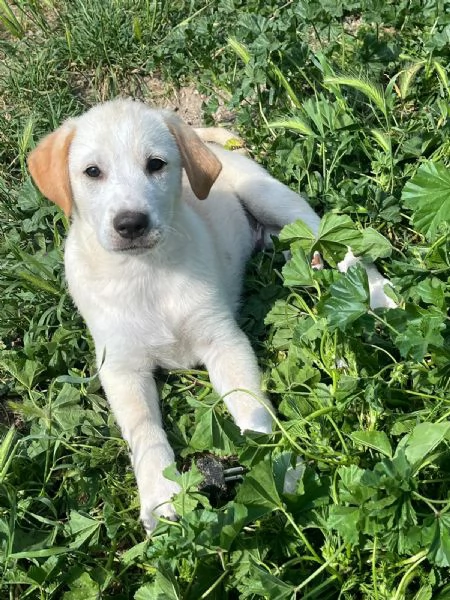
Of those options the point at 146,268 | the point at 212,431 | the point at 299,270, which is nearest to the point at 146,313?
the point at 146,268

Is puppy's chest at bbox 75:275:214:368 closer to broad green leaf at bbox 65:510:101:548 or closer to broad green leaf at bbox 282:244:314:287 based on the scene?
broad green leaf at bbox 282:244:314:287

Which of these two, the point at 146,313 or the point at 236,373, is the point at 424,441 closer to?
the point at 236,373

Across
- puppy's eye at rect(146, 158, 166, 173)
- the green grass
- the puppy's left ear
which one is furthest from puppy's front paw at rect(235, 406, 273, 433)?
puppy's eye at rect(146, 158, 166, 173)

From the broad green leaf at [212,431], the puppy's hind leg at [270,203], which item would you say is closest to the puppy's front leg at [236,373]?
the broad green leaf at [212,431]

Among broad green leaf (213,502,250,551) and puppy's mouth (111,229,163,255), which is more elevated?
puppy's mouth (111,229,163,255)

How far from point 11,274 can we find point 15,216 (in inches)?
21.3

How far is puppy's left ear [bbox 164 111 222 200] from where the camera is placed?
10.2ft

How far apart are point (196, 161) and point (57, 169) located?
0.61 metres

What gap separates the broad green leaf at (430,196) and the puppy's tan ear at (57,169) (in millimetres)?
1472

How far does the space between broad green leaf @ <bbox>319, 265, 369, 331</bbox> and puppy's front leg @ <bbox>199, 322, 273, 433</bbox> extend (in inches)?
25.8

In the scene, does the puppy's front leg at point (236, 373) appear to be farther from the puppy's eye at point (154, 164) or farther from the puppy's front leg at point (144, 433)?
the puppy's eye at point (154, 164)

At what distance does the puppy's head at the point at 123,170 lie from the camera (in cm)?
284

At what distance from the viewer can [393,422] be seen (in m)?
2.67

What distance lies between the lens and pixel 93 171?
2.95 metres
